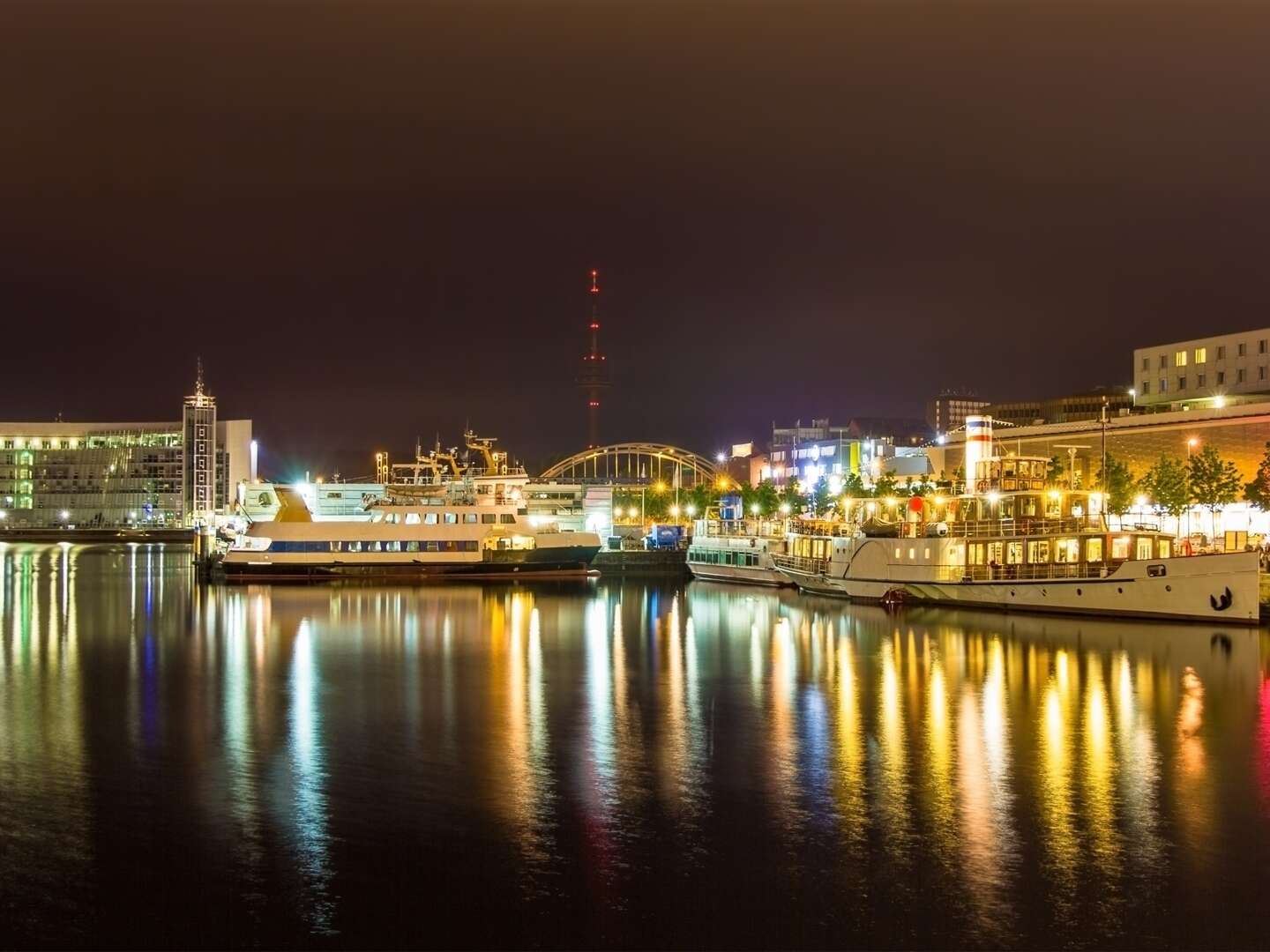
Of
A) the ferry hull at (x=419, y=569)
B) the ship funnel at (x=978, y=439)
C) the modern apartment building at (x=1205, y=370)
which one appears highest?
the modern apartment building at (x=1205, y=370)

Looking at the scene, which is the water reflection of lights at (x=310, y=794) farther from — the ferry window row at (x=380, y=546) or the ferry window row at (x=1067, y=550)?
the ferry window row at (x=380, y=546)

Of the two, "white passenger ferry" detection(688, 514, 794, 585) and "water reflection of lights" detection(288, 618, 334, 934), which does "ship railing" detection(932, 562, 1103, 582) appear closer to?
"white passenger ferry" detection(688, 514, 794, 585)

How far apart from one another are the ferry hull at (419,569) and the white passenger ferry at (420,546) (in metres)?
0.04

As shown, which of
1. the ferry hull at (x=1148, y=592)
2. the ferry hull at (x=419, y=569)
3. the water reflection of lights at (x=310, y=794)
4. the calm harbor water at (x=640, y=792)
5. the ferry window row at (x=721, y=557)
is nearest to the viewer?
the calm harbor water at (x=640, y=792)

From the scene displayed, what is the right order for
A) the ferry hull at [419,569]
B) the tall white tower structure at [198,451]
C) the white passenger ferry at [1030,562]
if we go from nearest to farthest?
the white passenger ferry at [1030,562]
the ferry hull at [419,569]
the tall white tower structure at [198,451]

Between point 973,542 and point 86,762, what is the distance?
109 ft

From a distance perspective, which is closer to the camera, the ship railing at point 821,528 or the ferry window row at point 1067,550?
the ferry window row at point 1067,550

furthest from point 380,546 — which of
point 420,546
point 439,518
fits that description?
point 439,518

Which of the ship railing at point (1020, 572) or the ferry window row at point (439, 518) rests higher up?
the ferry window row at point (439, 518)

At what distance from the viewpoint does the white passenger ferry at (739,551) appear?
2581 inches

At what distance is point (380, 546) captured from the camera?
67562 mm

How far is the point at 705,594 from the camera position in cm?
6116

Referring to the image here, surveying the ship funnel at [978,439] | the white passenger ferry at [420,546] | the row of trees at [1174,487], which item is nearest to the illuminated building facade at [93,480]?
the row of trees at [1174,487]

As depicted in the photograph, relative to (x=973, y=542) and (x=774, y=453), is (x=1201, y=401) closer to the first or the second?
(x=973, y=542)
